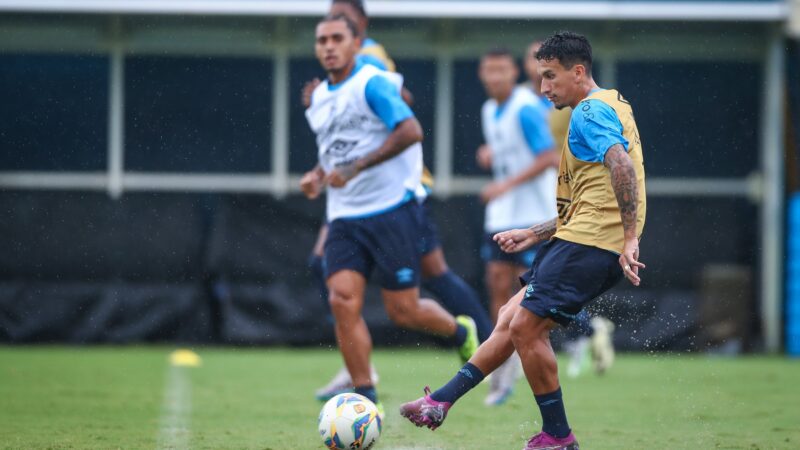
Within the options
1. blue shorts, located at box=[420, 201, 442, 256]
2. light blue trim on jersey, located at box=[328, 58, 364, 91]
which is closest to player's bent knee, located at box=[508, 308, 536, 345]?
blue shorts, located at box=[420, 201, 442, 256]

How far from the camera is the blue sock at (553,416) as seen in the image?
17.3 feet

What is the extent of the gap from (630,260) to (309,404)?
349cm

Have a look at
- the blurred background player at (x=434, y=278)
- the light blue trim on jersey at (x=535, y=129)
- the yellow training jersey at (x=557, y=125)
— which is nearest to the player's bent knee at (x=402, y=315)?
the blurred background player at (x=434, y=278)

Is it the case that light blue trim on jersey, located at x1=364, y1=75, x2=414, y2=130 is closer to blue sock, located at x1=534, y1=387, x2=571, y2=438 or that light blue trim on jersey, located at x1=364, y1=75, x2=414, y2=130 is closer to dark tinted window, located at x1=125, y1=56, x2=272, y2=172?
blue sock, located at x1=534, y1=387, x2=571, y2=438

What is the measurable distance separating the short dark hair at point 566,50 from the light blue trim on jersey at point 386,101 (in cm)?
166

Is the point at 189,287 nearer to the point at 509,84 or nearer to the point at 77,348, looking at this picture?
the point at 77,348

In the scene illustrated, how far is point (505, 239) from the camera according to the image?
5602mm

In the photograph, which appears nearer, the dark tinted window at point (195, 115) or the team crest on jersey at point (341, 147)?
the team crest on jersey at point (341, 147)

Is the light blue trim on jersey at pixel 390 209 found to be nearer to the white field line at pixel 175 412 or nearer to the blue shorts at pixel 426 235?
the blue shorts at pixel 426 235

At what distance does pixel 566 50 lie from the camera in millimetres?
5340

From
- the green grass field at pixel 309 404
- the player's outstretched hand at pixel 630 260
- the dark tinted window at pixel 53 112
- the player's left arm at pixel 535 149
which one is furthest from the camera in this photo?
the dark tinted window at pixel 53 112

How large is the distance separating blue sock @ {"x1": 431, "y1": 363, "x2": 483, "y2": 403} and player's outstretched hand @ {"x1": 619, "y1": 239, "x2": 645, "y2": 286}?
32.8 inches

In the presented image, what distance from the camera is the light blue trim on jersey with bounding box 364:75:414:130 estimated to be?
22.8ft

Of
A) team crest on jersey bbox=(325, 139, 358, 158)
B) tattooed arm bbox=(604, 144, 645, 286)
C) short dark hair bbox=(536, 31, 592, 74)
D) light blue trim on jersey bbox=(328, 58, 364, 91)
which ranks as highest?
short dark hair bbox=(536, 31, 592, 74)
